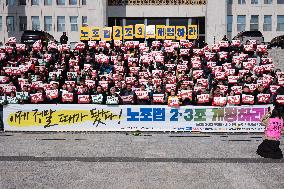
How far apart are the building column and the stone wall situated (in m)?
16.9

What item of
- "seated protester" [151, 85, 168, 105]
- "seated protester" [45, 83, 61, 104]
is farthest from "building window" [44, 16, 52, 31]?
"seated protester" [151, 85, 168, 105]

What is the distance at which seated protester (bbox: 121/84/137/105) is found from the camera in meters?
16.0

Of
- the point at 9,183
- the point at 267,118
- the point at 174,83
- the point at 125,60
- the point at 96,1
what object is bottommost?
the point at 9,183

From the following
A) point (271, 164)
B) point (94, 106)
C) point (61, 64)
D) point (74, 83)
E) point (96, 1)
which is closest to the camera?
point (271, 164)

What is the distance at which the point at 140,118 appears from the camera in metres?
15.8

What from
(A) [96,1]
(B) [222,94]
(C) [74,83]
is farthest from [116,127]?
(A) [96,1]

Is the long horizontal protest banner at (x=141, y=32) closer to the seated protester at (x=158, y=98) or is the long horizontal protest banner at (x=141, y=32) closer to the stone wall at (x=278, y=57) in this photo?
the stone wall at (x=278, y=57)

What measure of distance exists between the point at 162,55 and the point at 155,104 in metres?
5.47

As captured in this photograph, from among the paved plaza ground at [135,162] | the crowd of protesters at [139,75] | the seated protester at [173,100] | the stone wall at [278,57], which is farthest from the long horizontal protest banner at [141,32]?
the paved plaza ground at [135,162]

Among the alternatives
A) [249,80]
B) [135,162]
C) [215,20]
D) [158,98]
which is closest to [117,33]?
[158,98]

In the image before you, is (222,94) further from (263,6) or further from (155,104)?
(263,6)

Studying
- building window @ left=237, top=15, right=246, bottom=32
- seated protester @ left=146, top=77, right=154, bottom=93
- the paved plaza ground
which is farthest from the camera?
building window @ left=237, top=15, right=246, bottom=32

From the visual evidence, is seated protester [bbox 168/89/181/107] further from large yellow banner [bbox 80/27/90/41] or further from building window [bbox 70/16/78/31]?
building window [bbox 70/16/78/31]

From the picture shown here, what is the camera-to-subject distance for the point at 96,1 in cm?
4412
